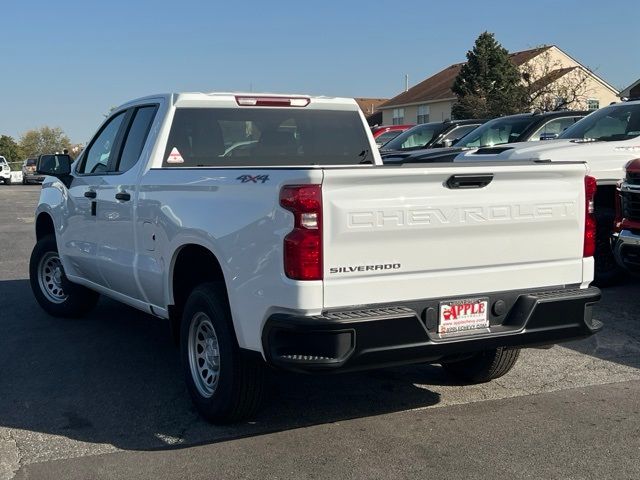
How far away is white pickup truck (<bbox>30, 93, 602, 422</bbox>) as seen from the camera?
12.5 ft

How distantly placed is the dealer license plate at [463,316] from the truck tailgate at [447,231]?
0.19 feet

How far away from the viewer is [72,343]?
6.58 m

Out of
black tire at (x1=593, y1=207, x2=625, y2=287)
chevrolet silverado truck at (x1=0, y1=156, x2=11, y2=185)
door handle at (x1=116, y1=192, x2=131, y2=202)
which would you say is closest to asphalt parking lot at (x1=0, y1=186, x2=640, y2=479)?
door handle at (x1=116, y1=192, x2=131, y2=202)

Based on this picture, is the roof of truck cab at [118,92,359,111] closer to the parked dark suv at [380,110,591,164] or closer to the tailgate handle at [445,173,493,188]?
the tailgate handle at [445,173,493,188]

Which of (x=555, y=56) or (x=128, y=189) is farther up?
(x=555, y=56)

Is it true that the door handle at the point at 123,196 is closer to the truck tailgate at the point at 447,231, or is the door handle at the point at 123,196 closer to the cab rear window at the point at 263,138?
the cab rear window at the point at 263,138

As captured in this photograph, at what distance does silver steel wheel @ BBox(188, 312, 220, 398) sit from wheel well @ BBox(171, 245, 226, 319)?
0.29 metres

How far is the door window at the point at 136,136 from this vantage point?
5.77 metres

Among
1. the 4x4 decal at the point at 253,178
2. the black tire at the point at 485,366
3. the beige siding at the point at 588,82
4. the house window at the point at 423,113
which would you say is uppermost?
the beige siding at the point at 588,82

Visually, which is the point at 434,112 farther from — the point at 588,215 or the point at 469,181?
the point at 469,181

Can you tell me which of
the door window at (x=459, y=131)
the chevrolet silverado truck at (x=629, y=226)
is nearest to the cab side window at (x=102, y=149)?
the chevrolet silverado truck at (x=629, y=226)

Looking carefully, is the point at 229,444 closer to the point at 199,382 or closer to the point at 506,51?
the point at 199,382

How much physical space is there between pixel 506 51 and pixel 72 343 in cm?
4569

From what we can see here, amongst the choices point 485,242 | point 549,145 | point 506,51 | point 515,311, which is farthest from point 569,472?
point 506,51
